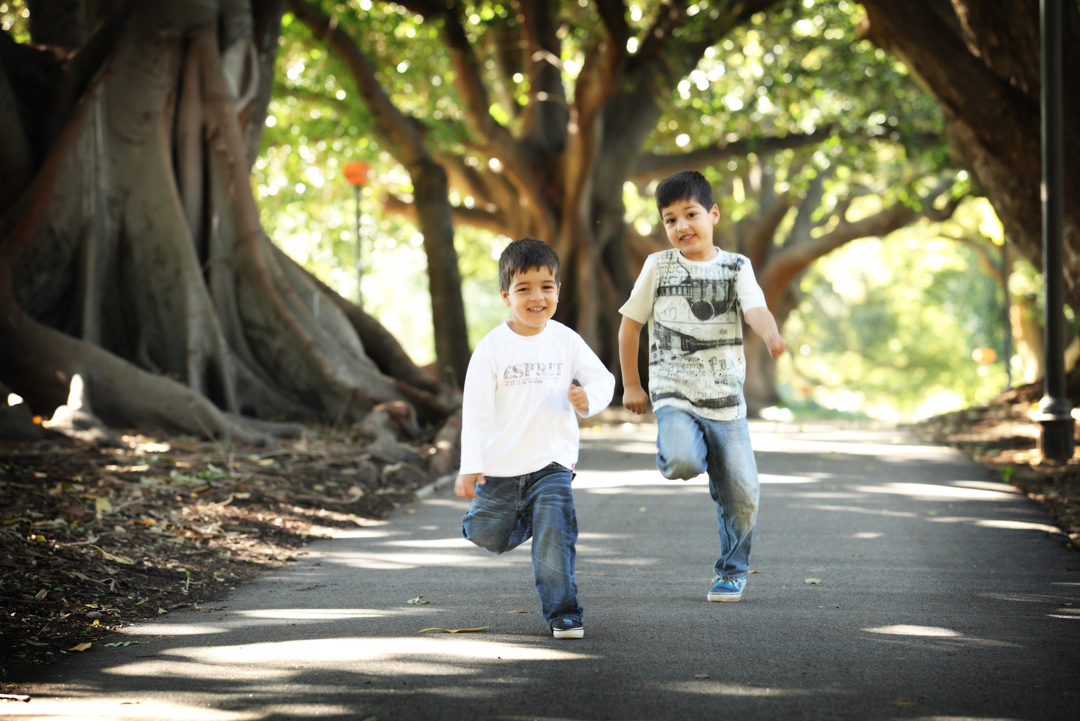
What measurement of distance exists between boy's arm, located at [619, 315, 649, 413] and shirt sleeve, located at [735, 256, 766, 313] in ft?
1.49

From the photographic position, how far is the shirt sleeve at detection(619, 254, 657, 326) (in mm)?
4523

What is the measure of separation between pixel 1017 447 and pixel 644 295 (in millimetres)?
7047

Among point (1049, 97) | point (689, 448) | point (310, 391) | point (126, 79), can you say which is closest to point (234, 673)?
point (689, 448)

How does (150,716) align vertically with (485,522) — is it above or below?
below

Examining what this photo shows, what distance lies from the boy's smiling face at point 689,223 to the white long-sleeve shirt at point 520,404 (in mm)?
764

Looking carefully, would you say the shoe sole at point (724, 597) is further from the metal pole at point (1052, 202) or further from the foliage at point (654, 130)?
the foliage at point (654, 130)

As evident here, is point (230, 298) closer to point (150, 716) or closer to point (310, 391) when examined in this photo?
point (310, 391)

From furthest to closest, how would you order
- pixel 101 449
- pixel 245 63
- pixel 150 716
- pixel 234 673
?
pixel 245 63 < pixel 101 449 < pixel 234 673 < pixel 150 716

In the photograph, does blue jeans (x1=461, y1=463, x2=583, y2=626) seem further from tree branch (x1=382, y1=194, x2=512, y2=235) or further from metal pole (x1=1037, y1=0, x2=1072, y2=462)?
tree branch (x1=382, y1=194, x2=512, y2=235)

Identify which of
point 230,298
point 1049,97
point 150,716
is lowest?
point 150,716

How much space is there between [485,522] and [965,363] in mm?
48585

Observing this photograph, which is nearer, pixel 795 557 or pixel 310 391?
pixel 795 557

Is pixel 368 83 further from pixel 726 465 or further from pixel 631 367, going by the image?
pixel 726 465

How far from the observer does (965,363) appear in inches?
1911
